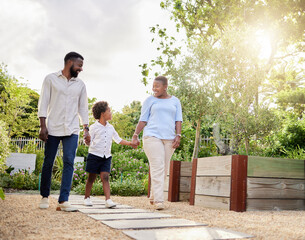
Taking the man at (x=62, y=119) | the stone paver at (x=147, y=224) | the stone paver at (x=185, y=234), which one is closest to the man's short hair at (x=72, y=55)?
the man at (x=62, y=119)

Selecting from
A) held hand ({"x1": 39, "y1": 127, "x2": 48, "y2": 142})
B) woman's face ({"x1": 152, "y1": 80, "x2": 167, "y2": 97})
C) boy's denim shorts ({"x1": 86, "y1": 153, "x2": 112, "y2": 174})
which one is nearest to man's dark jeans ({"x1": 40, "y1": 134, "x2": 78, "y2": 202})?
held hand ({"x1": 39, "y1": 127, "x2": 48, "y2": 142})

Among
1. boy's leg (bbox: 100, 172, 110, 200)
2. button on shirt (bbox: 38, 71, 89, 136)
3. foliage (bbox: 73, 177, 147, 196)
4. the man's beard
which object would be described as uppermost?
the man's beard

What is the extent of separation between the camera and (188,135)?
39.9ft

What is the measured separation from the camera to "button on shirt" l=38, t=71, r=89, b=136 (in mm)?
3791

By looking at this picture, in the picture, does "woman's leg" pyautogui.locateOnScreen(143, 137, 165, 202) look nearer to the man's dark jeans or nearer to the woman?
the woman

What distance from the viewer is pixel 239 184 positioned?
412cm

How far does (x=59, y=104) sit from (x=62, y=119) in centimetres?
19

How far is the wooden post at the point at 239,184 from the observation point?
410cm

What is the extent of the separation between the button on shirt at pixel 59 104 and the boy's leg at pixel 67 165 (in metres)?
0.10

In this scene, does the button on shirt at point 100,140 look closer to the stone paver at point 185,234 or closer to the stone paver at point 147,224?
the stone paver at point 147,224

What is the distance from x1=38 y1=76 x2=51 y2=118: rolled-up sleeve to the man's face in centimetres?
30

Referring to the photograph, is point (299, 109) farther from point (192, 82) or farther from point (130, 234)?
point (130, 234)

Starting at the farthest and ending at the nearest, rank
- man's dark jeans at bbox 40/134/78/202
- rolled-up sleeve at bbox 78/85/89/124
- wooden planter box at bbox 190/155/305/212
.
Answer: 1. wooden planter box at bbox 190/155/305/212
2. rolled-up sleeve at bbox 78/85/89/124
3. man's dark jeans at bbox 40/134/78/202

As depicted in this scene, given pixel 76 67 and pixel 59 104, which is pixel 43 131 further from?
pixel 76 67
